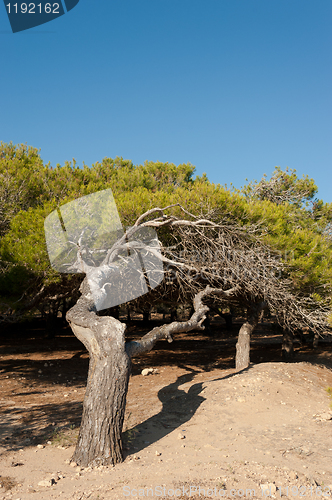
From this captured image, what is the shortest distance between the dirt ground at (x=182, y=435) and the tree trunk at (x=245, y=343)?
0.82 meters

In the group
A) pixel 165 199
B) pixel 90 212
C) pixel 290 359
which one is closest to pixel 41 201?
pixel 90 212

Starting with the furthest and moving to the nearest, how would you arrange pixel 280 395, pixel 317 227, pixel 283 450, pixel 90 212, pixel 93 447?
pixel 317 227, pixel 90 212, pixel 280 395, pixel 283 450, pixel 93 447

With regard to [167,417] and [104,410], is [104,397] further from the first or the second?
[167,417]

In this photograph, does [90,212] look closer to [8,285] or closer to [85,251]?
[85,251]

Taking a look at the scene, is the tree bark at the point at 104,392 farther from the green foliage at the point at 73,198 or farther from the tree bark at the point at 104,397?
the green foliage at the point at 73,198

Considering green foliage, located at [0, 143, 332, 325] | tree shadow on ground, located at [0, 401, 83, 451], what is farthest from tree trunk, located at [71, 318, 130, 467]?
green foliage, located at [0, 143, 332, 325]

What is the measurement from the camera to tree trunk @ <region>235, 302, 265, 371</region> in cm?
1037

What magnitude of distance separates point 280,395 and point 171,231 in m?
4.64

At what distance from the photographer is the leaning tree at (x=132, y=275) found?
4.54 metres

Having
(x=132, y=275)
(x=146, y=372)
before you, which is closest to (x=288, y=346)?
(x=146, y=372)

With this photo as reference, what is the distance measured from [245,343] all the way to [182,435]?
18.0ft

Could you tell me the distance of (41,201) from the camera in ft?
30.2

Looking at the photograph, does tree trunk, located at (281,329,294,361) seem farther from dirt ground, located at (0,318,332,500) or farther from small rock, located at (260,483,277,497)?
small rock, located at (260,483,277,497)

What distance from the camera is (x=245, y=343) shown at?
34.3 ft
